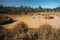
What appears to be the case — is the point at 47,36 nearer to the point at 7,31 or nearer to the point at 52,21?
the point at 52,21

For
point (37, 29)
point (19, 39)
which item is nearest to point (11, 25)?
point (19, 39)

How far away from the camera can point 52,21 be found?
2.29m

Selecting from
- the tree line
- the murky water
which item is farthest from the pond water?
the tree line

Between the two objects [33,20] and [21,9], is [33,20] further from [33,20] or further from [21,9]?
[21,9]

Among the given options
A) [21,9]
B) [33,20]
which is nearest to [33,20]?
[33,20]

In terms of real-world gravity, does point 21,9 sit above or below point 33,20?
above

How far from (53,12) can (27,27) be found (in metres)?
0.49

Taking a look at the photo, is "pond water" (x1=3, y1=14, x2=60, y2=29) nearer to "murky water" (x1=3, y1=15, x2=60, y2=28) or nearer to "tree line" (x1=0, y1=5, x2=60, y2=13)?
"murky water" (x1=3, y1=15, x2=60, y2=28)

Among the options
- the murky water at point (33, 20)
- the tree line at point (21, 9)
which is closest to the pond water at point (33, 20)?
the murky water at point (33, 20)

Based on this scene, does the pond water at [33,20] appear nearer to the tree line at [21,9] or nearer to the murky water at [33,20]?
the murky water at [33,20]

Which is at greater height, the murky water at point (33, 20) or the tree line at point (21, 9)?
the tree line at point (21, 9)

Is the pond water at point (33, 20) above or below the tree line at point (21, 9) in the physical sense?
below

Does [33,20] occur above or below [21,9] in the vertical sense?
below

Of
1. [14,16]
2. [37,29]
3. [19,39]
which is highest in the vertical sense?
[14,16]
